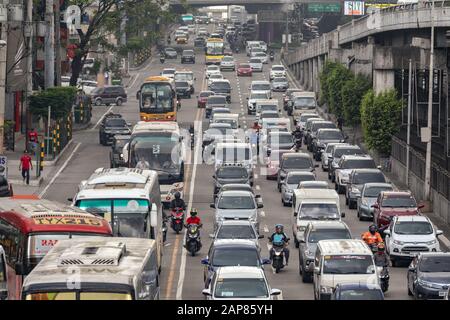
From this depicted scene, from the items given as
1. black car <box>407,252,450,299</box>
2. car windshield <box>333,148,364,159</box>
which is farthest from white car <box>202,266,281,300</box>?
car windshield <box>333,148,364,159</box>

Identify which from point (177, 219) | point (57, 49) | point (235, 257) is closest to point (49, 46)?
point (57, 49)

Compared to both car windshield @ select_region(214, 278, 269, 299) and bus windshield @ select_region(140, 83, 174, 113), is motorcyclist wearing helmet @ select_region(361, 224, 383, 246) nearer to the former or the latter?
car windshield @ select_region(214, 278, 269, 299)

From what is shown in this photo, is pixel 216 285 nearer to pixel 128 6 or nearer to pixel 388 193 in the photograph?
pixel 388 193

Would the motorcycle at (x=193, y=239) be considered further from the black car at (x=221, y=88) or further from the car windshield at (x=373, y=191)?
the black car at (x=221, y=88)

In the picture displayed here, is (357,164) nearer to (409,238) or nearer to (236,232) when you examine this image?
(409,238)

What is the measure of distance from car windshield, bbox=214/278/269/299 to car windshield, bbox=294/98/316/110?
61.5m

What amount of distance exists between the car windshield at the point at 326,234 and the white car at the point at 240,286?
943cm

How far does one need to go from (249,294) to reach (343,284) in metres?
2.80

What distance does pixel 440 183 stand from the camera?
5647 centimetres

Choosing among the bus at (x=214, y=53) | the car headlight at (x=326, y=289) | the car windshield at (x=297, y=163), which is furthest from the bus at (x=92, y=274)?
the bus at (x=214, y=53)

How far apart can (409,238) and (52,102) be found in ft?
122

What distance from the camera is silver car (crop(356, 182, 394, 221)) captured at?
181 feet

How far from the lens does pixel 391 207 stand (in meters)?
51.2
